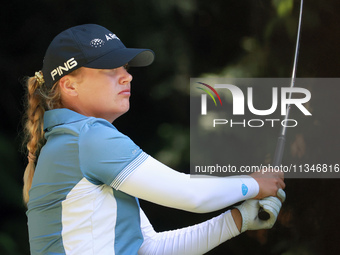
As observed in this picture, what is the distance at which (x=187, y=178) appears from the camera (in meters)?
1.36

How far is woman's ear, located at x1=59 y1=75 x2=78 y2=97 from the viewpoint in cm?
150

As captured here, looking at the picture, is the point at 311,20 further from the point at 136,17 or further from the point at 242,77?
the point at 136,17

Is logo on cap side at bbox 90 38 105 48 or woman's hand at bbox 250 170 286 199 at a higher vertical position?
logo on cap side at bbox 90 38 105 48

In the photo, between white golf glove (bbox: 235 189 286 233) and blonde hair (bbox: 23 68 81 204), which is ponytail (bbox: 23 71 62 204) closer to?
blonde hair (bbox: 23 68 81 204)

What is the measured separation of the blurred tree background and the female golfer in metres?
0.98

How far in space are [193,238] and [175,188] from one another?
1.20ft

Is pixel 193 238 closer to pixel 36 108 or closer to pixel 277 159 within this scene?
pixel 277 159

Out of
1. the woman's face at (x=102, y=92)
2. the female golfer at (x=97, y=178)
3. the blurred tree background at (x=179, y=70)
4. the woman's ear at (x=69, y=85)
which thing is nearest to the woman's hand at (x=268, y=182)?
the female golfer at (x=97, y=178)

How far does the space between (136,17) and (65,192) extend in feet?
Result: 4.51

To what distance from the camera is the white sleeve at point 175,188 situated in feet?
4.28

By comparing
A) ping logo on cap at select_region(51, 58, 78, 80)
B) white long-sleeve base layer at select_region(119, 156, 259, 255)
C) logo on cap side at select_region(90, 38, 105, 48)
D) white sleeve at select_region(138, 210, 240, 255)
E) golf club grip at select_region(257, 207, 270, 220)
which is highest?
logo on cap side at select_region(90, 38, 105, 48)

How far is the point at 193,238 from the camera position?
163cm

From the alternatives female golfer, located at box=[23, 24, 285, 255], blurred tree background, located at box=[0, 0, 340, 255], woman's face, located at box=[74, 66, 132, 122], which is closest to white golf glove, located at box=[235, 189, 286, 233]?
female golfer, located at box=[23, 24, 285, 255]

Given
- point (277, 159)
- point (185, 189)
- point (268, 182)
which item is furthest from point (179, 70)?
point (185, 189)
